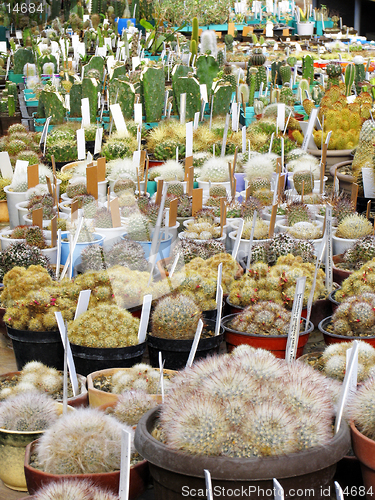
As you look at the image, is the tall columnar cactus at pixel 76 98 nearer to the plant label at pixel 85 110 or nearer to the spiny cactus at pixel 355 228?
the plant label at pixel 85 110

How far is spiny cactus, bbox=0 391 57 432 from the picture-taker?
245 centimetres

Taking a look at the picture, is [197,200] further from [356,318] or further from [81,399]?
[81,399]

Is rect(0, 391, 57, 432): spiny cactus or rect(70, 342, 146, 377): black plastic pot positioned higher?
rect(0, 391, 57, 432): spiny cactus

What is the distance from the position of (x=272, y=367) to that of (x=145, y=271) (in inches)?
69.5

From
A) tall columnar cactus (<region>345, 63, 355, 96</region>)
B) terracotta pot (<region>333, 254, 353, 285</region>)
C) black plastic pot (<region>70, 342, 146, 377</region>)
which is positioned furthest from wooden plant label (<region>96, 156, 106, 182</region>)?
tall columnar cactus (<region>345, 63, 355, 96</region>)

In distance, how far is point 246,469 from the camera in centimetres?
177

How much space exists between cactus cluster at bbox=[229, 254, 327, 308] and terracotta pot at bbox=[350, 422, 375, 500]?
1.58 metres

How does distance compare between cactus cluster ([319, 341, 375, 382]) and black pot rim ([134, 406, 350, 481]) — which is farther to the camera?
cactus cluster ([319, 341, 375, 382])

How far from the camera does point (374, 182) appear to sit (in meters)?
5.46

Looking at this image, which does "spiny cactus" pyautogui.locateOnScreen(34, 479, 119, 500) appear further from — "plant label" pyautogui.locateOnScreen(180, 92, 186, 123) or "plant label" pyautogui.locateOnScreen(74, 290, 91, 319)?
"plant label" pyautogui.locateOnScreen(180, 92, 186, 123)

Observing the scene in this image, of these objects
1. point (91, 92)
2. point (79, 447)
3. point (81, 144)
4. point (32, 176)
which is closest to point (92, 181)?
point (32, 176)

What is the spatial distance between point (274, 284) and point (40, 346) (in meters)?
1.38

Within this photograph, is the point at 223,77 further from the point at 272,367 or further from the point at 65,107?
the point at 272,367

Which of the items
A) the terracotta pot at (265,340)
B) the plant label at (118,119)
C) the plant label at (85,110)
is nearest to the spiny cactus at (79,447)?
the terracotta pot at (265,340)
